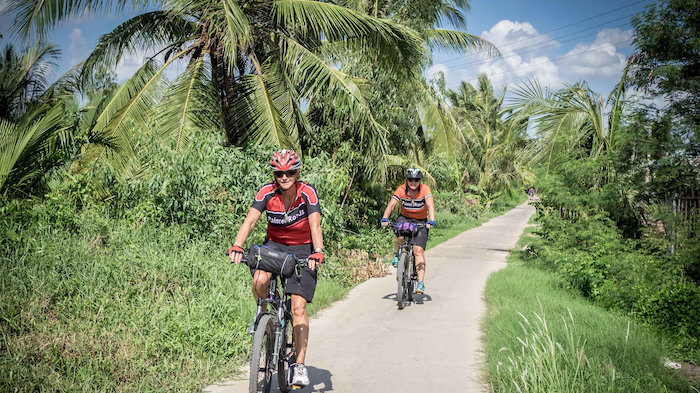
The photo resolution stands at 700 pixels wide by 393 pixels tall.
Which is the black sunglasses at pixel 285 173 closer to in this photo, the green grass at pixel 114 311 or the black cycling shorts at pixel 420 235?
the green grass at pixel 114 311

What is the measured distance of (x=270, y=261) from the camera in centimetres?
397

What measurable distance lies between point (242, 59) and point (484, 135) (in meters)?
28.2

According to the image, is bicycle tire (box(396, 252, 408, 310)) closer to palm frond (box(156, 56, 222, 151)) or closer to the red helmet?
the red helmet

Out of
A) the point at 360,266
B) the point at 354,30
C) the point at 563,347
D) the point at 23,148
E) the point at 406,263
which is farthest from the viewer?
the point at 354,30

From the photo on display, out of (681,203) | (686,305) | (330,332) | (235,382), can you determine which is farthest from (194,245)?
(681,203)

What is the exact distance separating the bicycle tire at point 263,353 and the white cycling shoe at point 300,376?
0.67 ft

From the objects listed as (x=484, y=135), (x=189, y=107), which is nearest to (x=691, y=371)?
(x=189, y=107)

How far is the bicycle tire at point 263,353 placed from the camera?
3.76 metres

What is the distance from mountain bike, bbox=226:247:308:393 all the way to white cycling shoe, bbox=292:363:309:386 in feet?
0.26

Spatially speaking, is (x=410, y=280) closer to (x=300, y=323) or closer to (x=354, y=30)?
(x=300, y=323)

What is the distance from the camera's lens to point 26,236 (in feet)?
20.9

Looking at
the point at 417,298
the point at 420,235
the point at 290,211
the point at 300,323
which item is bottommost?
the point at 417,298

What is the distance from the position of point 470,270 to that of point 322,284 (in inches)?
160

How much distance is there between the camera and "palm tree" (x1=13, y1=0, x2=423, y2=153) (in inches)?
377
